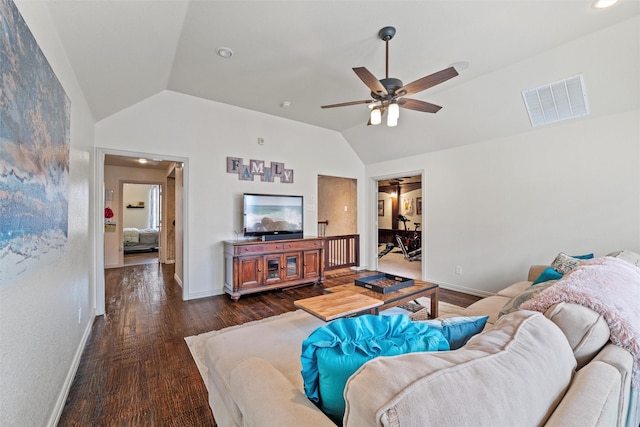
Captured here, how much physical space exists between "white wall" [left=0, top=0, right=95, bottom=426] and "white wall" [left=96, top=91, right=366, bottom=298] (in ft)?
→ 2.89

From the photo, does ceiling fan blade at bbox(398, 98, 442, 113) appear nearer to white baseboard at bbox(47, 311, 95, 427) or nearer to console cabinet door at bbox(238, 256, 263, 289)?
console cabinet door at bbox(238, 256, 263, 289)

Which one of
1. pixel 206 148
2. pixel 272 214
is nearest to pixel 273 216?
pixel 272 214

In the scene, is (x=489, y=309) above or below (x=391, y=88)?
below

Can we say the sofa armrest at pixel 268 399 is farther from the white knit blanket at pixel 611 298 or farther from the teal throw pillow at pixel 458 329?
the white knit blanket at pixel 611 298

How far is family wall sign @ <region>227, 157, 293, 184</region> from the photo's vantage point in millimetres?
4324

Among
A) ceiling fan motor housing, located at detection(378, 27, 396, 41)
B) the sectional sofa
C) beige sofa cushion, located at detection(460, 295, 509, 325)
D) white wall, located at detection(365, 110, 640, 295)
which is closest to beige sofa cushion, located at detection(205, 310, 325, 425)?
the sectional sofa

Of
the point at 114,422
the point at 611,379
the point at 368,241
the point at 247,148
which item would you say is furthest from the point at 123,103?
the point at 368,241

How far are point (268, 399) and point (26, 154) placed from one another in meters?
1.40

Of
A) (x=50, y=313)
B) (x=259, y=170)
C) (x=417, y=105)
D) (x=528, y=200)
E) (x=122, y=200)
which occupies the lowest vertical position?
(x=50, y=313)

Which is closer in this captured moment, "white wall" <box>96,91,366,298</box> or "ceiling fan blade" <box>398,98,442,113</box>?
"ceiling fan blade" <box>398,98,442,113</box>

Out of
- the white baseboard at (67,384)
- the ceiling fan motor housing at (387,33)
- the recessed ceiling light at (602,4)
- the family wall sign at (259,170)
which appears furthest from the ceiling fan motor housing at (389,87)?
the white baseboard at (67,384)

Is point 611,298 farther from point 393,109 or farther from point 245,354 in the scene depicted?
point 393,109

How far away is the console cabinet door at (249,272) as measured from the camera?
3.92 meters

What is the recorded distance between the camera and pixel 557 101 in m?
3.15
